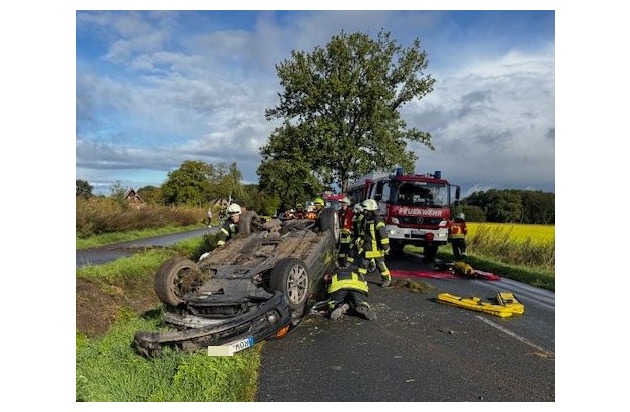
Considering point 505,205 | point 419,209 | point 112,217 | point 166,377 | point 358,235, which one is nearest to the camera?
point 166,377

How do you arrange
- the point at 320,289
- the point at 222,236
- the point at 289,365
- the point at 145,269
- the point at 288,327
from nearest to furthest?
1. the point at 289,365
2. the point at 288,327
3. the point at 320,289
4. the point at 222,236
5. the point at 145,269

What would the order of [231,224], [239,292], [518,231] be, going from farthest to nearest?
1. [518,231]
2. [231,224]
3. [239,292]

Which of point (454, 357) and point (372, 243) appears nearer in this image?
point (454, 357)

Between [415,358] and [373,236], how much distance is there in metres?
4.07

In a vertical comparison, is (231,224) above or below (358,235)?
above

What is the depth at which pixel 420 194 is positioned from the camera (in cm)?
1441

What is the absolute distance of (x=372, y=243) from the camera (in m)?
9.19

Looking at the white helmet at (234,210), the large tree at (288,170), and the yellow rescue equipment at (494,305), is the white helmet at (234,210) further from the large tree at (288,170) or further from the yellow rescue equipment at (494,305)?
the large tree at (288,170)

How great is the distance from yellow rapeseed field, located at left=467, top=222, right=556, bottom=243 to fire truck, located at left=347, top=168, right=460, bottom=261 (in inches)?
Answer: 125

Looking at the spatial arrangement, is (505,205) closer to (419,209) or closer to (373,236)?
(419,209)

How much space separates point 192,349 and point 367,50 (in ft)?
76.2

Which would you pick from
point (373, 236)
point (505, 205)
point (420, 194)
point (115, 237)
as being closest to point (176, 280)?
point (373, 236)

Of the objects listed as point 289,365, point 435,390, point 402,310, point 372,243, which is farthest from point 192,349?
point 372,243

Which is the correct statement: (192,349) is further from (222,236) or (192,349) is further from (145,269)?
(145,269)
